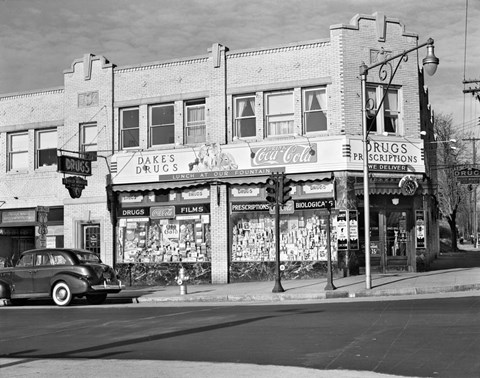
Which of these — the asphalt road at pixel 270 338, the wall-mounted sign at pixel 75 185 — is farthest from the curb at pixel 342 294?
the wall-mounted sign at pixel 75 185

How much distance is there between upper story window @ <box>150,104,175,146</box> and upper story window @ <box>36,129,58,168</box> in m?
5.05

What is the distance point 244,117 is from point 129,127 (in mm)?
5197

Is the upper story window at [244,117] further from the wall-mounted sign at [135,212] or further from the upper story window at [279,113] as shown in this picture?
the wall-mounted sign at [135,212]

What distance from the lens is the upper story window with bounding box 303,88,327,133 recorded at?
23438 millimetres

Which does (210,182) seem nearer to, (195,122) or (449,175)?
(195,122)

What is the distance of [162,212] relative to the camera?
2542 centimetres

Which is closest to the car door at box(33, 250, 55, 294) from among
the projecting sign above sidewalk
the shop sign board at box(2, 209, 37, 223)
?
the shop sign board at box(2, 209, 37, 223)

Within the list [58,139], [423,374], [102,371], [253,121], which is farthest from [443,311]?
[58,139]

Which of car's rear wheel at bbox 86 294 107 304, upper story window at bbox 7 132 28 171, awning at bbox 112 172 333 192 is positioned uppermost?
upper story window at bbox 7 132 28 171

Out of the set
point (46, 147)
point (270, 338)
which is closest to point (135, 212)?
point (46, 147)

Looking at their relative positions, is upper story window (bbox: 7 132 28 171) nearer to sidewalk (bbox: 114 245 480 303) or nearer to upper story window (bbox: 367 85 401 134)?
sidewalk (bbox: 114 245 480 303)

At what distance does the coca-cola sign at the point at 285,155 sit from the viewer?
906 inches

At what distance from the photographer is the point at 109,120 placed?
1040 inches

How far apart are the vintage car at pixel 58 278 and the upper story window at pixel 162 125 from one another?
715cm
